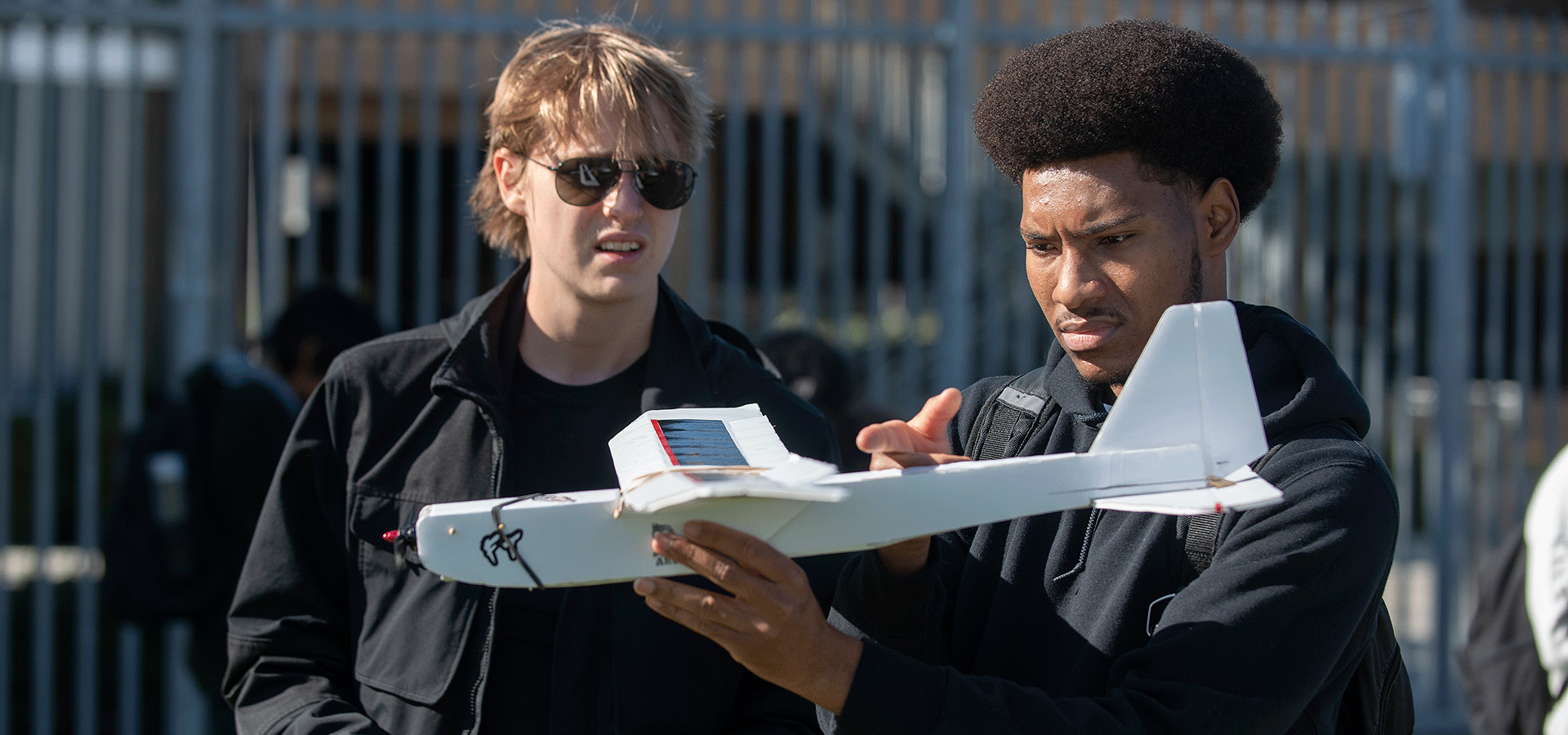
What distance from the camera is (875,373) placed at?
480 centimetres

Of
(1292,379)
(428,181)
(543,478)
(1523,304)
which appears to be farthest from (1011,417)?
(1523,304)

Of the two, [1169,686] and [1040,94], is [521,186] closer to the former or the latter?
[1040,94]

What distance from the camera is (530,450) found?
202 cm

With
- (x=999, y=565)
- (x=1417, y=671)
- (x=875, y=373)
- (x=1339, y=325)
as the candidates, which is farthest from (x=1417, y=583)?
(x=999, y=565)

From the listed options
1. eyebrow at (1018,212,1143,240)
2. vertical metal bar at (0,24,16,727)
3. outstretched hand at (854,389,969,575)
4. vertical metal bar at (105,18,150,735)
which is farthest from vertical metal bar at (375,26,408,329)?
eyebrow at (1018,212,1143,240)

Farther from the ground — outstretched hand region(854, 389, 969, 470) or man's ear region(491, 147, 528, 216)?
man's ear region(491, 147, 528, 216)

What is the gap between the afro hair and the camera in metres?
1.49

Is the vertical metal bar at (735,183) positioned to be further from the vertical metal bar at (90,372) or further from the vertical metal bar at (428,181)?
the vertical metal bar at (90,372)

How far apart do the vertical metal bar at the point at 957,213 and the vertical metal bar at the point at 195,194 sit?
8.93 feet

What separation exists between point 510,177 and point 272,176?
2.64 metres

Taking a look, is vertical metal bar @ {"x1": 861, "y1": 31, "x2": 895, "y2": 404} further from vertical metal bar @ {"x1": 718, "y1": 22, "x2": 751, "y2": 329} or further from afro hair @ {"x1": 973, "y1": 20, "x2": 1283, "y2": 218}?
afro hair @ {"x1": 973, "y1": 20, "x2": 1283, "y2": 218}

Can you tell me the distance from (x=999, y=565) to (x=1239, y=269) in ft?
13.4

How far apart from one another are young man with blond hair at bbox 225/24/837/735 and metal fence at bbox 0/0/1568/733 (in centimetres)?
209

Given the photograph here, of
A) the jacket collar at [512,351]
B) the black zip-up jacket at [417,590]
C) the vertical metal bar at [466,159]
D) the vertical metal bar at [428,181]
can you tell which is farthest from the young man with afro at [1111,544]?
the vertical metal bar at [428,181]
